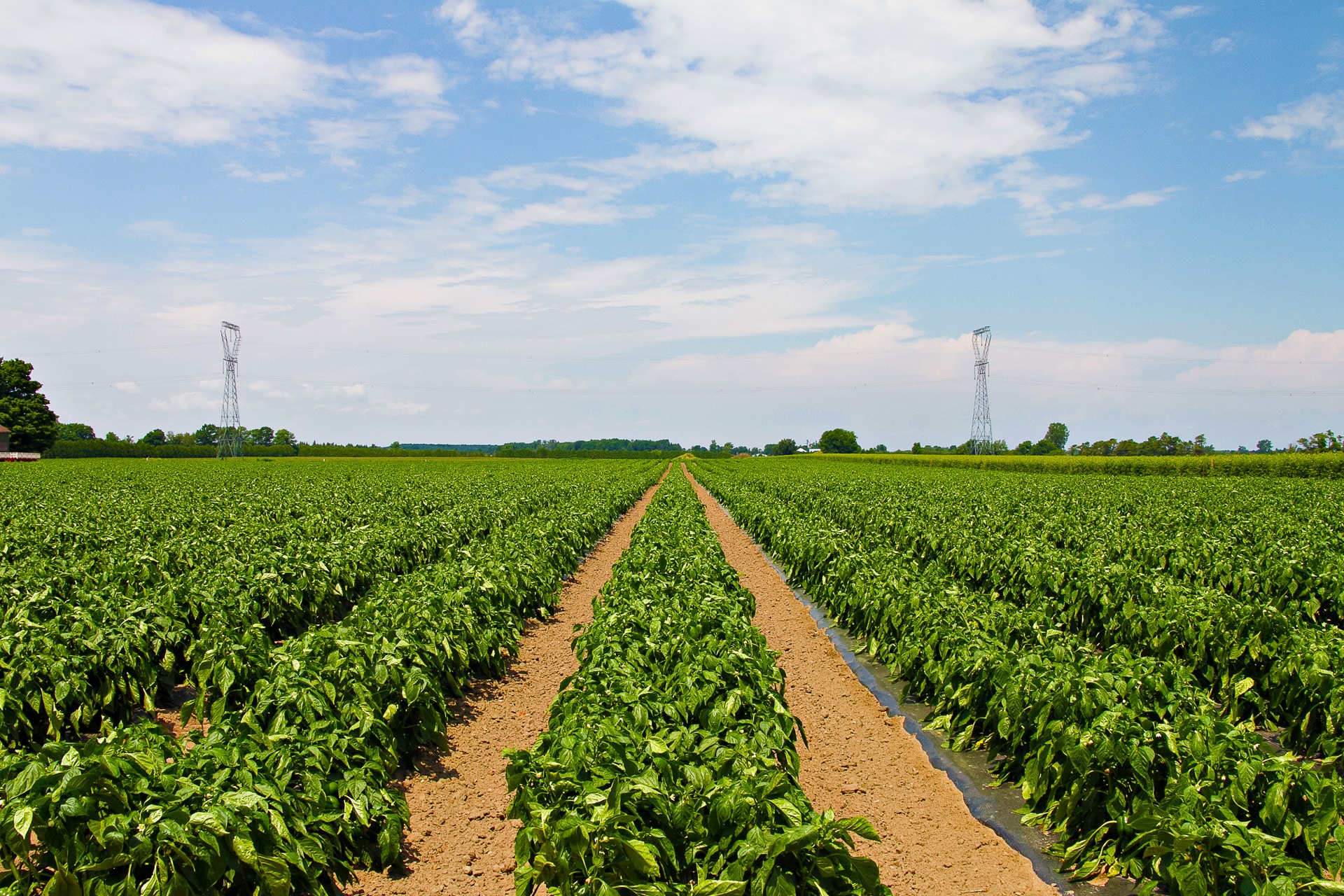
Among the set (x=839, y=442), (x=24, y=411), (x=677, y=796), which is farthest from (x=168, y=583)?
(x=839, y=442)

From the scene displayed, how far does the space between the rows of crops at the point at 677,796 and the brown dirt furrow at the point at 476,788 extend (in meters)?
1.00

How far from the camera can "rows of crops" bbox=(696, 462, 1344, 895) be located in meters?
3.93

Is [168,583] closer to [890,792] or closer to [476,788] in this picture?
[476,788]

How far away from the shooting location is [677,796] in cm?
395

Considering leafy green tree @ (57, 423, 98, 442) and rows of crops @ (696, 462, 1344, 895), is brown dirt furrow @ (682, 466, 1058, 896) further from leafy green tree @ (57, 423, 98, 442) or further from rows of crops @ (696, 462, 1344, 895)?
leafy green tree @ (57, 423, 98, 442)

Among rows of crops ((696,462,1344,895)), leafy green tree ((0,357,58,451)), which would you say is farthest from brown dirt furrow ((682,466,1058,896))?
leafy green tree ((0,357,58,451))

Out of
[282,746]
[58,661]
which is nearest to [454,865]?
[282,746]

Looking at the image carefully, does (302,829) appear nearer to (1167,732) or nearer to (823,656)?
(1167,732)

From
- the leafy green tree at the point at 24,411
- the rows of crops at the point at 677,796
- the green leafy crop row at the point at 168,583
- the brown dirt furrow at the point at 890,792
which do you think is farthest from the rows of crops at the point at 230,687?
the leafy green tree at the point at 24,411

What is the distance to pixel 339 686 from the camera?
5699 millimetres

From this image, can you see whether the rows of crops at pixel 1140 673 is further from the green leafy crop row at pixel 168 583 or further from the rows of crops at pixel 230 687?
the green leafy crop row at pixel 168 583

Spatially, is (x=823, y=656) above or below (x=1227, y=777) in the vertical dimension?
below

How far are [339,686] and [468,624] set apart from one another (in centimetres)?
223

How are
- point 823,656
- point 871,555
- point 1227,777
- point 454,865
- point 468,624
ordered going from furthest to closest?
point 871,555
point 823,656
point 468,624
point 454,865
point 1227,777
